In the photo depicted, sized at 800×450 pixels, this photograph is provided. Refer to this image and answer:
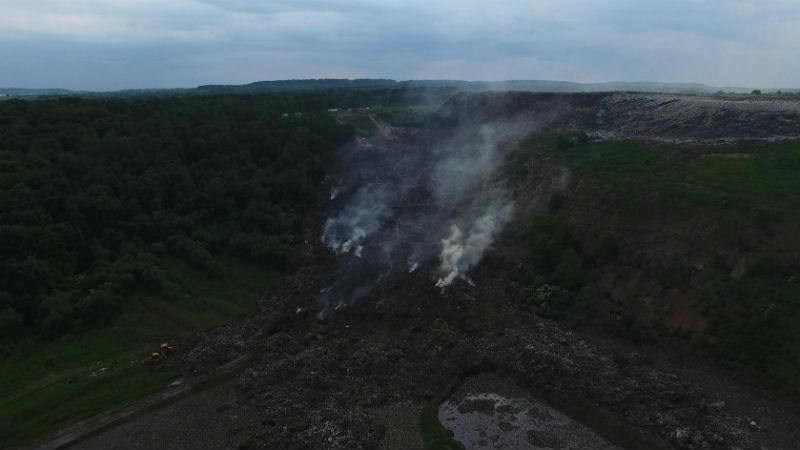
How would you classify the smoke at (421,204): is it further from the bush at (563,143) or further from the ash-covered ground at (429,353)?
the bush at (563,143)

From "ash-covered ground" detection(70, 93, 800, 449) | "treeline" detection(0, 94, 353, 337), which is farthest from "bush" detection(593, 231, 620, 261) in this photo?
"treeline" detection(0, 94, 353, 337)

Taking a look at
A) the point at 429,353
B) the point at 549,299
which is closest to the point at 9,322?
the point at 429,353

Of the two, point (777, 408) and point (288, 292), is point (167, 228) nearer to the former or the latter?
point (288, 292)

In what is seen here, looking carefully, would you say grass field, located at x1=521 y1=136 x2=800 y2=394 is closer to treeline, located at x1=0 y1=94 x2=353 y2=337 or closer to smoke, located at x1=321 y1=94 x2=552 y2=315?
smoke, located at x1=321 y1=94 x2=552 y2=315

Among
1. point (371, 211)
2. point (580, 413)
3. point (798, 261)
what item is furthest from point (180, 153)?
point (798, 261)

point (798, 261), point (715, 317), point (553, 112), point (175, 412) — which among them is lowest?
point (175, 412)

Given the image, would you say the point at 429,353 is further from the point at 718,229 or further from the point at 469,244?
the point at 718,229

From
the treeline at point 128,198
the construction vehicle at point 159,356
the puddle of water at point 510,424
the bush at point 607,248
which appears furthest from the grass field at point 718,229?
the construction vehicle at point 159,356
